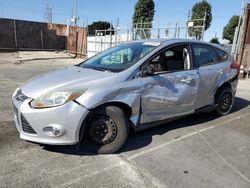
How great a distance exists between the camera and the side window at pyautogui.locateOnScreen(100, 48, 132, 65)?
163 inches

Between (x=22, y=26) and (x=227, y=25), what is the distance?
32163 mm

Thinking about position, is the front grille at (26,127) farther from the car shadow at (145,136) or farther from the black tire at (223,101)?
the black tire at (223,101)

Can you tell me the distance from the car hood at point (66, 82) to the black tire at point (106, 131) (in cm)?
39

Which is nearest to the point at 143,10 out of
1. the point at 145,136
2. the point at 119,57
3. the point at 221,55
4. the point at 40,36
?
the point at 40,36

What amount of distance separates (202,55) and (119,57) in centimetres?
162

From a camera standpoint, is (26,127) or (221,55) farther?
(221,55)

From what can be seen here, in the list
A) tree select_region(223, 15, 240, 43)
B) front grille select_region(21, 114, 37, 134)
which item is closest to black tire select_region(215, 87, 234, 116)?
front grille select_region(21, 114, 37, 134)

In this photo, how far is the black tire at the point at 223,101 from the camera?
529 centimetres

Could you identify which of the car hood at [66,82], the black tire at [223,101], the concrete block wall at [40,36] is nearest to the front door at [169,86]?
the car hood at [66,82]

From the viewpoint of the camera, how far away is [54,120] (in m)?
3.24

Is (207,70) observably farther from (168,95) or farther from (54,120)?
(54,120)

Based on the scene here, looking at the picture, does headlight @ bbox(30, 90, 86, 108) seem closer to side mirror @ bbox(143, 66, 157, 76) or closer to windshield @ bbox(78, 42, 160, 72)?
windshield @ bbox(78, 42, 160, 72)

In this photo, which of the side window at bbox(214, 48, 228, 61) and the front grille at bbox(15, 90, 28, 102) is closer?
the front grille at bbox(15, 90, 28, 102)

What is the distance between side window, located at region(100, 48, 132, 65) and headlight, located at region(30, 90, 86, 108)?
111 centimetres
